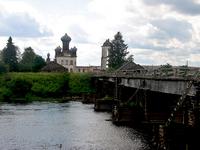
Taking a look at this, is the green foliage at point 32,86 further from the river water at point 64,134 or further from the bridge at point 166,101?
the river water at point 64,134

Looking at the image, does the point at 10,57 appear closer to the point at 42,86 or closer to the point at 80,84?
the point at 42,86

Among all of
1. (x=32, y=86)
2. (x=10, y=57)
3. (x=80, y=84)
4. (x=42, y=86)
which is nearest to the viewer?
(x=32, y=86)

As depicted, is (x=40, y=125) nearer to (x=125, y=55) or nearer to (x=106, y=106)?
(x=106, y=106)

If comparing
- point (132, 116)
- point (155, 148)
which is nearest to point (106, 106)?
point (132, 116)

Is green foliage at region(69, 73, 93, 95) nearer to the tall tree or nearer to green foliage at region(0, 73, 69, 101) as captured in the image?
green foliage at region(0, 73, 69, 101)

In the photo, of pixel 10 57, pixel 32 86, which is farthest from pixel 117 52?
pixel 32 86

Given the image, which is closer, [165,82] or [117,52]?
[165,82]

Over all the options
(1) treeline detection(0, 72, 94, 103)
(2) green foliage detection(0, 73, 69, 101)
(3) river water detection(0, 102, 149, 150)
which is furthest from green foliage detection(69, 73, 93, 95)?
(3) river water detection(0, 102, 149, 150)

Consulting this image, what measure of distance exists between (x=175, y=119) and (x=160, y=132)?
16.7ft

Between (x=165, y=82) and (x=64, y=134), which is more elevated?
(x=165, y=82)

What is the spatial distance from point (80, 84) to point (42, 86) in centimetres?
1030

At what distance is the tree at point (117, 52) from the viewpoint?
600ft

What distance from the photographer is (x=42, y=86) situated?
138 metres

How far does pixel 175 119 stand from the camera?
152 feet
